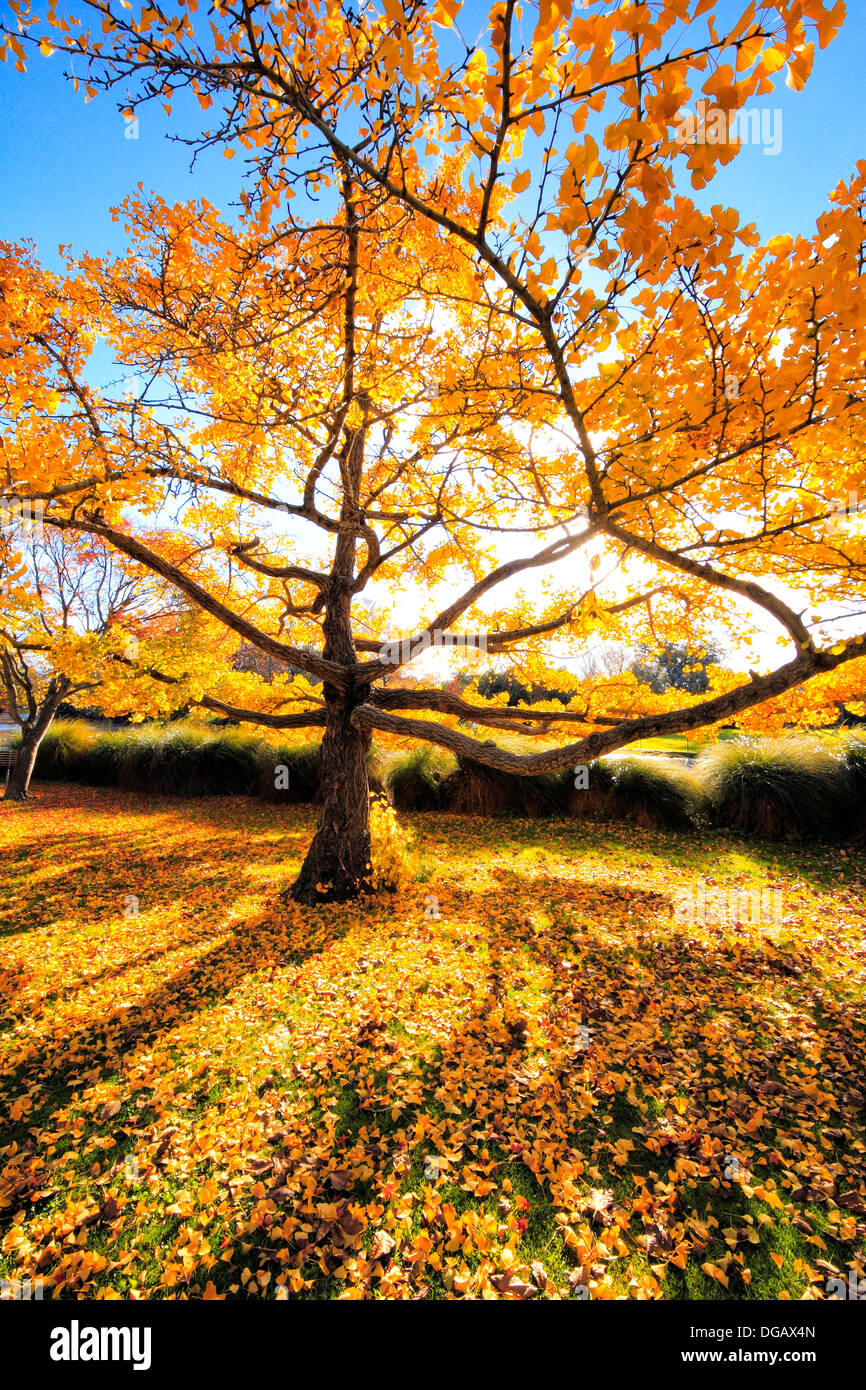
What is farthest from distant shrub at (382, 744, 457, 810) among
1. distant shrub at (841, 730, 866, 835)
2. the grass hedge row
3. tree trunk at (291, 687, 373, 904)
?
distant shrub at (841, 730, 866, 835)

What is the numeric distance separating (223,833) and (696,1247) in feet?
32.8

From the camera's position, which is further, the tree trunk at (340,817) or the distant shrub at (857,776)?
the distant shrub at (857,776)

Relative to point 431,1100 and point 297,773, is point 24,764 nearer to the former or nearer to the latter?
point 297,773

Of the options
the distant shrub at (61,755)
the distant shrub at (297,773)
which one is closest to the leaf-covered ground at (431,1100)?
the distant shrub at (297,773)

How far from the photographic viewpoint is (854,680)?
5141 millimetres

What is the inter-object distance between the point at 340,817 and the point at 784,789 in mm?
8370

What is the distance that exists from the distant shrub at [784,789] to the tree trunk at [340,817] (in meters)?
7.60

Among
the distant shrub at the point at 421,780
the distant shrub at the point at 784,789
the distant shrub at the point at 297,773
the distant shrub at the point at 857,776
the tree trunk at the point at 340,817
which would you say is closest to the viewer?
the tree trunk at the point at 340,817

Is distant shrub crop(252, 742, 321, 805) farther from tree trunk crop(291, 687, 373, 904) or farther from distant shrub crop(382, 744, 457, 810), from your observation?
tree trunk crop(291, 687, 373, 904)

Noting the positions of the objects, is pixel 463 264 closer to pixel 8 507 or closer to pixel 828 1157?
pixel 8 507

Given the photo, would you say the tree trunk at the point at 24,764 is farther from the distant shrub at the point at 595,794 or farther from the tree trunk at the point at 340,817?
the distant shrub at the point at 595,794

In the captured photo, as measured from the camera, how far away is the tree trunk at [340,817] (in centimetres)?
615

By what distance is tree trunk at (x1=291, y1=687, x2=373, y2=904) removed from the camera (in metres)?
6.15
